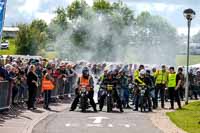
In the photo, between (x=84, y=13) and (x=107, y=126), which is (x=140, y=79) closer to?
(x=107, y=126)

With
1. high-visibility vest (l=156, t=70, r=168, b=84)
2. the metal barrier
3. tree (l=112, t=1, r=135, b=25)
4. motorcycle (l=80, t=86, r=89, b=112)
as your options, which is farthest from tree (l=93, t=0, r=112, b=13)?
the metal barrier

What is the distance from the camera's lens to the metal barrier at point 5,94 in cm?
2252

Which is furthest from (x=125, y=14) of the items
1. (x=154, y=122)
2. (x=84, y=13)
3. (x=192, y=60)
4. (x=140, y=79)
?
(x=154, y=122)

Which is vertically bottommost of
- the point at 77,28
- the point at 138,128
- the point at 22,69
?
the point at 138,128

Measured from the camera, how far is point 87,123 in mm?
21625

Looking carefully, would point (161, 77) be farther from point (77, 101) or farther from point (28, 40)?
point (28, 40)

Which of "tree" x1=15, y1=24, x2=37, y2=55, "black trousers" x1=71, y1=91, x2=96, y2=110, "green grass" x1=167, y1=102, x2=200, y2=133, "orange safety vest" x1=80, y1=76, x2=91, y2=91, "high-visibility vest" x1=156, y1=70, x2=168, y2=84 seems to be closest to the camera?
"green grass" x1=167, y1=102, x2=200, y2=133

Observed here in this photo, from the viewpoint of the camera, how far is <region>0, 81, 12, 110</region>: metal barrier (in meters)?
22.5

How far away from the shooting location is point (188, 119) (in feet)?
80.2

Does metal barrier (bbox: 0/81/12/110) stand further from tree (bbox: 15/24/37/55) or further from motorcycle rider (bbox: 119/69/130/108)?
tree (bbox: 15/24/37/55)

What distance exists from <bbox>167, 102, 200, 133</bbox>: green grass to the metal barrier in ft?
19.9

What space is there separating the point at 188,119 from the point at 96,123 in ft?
14.5

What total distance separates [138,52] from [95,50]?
5730 millimetres

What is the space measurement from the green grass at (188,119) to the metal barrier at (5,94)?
6056 mm
